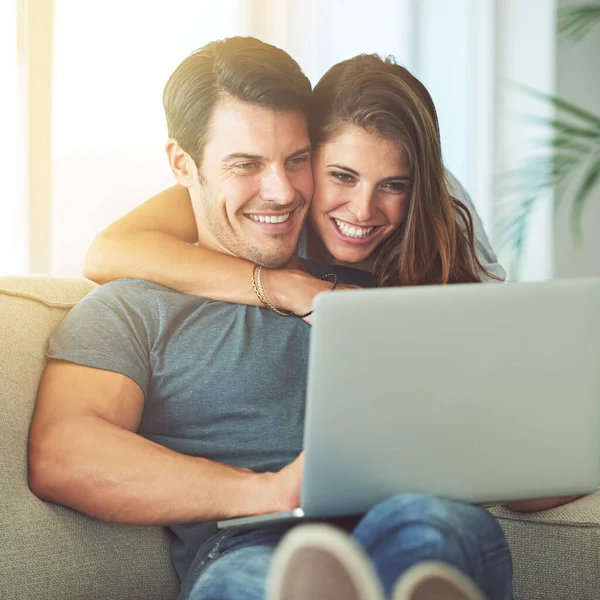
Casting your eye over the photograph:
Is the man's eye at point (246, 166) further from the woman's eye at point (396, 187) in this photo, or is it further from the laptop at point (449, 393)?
the laptop at point (449, 393)

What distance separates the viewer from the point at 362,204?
64.6 inches

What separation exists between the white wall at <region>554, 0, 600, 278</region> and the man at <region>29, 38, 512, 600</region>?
196cm

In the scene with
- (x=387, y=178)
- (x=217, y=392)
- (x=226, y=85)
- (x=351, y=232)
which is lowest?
(x=217, y=392)

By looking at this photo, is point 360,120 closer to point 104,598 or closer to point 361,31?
point 104,598

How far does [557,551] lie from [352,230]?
0.70 meters

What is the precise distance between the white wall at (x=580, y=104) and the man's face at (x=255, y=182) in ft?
6.79

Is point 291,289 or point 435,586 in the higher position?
point 291,289

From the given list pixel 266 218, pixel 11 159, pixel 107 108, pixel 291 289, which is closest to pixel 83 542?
pixel 291 289

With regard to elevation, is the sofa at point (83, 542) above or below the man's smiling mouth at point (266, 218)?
below

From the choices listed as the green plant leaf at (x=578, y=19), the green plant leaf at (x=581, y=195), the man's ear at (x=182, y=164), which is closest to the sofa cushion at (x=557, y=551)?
the man's ear at (x=182, y=164)

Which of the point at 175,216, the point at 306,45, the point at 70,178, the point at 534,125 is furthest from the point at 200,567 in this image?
the point at 534,125

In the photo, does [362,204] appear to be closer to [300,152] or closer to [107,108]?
[300,152]

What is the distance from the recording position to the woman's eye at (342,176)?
167 cm

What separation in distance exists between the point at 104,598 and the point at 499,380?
0.69 m
